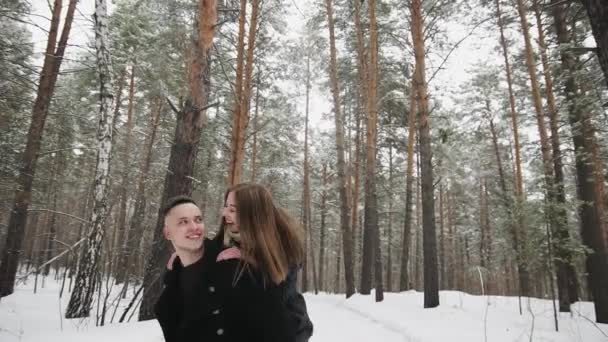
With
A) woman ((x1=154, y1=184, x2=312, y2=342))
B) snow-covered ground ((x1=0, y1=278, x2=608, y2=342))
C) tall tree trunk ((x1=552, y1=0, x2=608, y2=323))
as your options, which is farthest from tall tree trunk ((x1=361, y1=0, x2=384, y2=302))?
woman ((x1=154, y1=184, x2=312, y2=342))

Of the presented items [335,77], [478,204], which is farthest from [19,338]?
[478,204]

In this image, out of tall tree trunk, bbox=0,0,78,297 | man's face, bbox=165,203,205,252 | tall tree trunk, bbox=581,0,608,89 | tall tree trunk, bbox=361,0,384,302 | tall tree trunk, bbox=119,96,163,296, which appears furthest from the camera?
tall tree trunk, bbox=361,0,384,302

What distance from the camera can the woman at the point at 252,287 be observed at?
170 centimetres

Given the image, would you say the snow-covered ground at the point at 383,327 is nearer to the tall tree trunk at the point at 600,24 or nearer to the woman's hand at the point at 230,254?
the tall tree trunk at the point at 600,24

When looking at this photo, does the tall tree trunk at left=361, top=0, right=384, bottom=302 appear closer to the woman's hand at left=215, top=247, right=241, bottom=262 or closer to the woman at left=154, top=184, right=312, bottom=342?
the woman at left=154, top=184, right=312, bottom=342

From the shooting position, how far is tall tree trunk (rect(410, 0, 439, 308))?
9570 millimetres

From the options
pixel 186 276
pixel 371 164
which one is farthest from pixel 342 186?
pixel 186 276

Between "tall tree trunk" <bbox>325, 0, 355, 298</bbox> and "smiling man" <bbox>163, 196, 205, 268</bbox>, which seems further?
"tall tree trunk" <bbox>325, 0, 355, 298</bbox>

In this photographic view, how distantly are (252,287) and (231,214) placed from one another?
1.43 ft

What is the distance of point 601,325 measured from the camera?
25.8 ft

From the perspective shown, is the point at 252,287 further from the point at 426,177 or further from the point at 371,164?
the point at 371,164

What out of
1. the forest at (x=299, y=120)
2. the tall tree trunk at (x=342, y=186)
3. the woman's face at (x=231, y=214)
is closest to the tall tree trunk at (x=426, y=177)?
the forest at (x=299, y=120)

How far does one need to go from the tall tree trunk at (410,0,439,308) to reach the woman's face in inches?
347

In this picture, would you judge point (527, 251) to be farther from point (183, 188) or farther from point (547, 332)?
point (183, 188)
